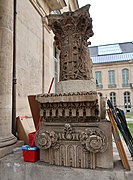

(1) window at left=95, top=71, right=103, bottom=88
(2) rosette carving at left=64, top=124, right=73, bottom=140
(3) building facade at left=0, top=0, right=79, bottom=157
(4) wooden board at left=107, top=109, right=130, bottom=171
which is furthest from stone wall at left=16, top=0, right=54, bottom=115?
→ (1) window at left=95, top=71, right=103, bottom=88

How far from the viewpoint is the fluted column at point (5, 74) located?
2881 mm

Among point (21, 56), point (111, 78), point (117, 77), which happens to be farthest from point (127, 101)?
point (21, 56)

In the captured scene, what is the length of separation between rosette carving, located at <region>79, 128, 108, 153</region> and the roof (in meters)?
36.3

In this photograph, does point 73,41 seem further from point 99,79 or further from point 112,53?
point 112,53

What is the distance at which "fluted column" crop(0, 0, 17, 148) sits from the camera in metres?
2.88

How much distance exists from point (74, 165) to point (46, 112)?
33.9 inches

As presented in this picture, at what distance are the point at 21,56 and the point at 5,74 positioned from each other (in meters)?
1.54

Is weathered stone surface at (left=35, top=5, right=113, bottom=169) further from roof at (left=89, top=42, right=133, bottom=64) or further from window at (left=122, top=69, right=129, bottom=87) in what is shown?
roof at (left=89, top=42, right=133, bottom=64)

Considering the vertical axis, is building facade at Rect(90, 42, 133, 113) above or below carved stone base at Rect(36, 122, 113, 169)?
above

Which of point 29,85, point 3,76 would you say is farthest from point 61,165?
point 29,85

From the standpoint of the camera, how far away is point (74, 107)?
2189 millimetres

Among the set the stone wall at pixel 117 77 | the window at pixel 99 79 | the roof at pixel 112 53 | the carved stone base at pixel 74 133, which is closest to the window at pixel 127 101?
the stone wall at pixel 117 77

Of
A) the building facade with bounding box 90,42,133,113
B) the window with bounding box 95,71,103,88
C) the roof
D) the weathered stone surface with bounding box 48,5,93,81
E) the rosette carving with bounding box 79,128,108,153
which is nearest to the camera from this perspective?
the rosette carving with bounding box 79,128,108,153

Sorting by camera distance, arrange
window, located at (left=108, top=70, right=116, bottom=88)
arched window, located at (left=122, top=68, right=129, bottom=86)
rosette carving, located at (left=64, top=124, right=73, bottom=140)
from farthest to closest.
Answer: window, located at (left=108, top=70, right=116, bottom=88) → arched window, located at (left=122, top=68, right=129, bottom=86) → rosette carving, located at (left=64, top=124, right=73, bottom=140)
